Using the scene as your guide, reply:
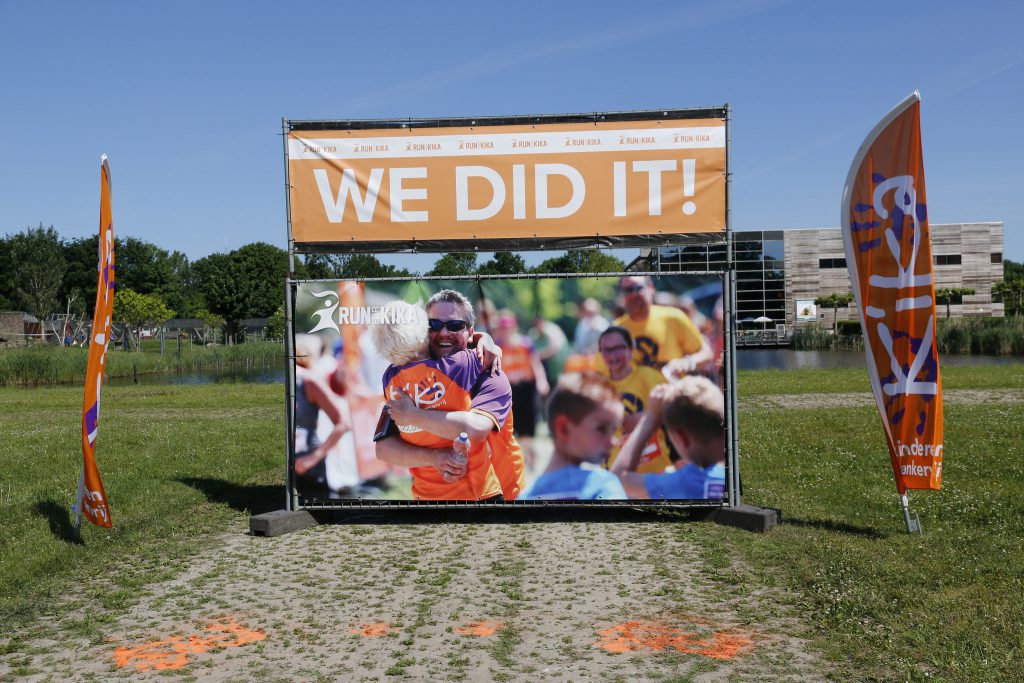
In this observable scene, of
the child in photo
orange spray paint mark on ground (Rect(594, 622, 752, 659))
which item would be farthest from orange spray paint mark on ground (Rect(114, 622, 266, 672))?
the child in photo

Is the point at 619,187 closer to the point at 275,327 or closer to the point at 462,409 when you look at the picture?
the point at 462,409

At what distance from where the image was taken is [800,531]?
380 inches

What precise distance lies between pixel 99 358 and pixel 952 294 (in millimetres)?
90781

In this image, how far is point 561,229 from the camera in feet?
34.7

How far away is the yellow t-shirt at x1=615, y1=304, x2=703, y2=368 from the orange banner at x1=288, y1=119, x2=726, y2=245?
1.07 m

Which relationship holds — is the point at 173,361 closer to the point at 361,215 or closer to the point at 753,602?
the point at 361,215

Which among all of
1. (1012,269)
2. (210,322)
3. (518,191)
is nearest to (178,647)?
(518,191)

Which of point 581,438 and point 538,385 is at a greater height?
point 538,385

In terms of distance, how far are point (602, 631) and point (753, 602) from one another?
1494 millimetres

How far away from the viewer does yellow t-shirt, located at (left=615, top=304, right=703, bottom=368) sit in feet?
33.5

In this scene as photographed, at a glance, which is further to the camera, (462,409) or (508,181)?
(508,181)

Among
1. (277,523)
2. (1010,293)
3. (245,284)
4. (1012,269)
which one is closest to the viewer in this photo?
(277,523)

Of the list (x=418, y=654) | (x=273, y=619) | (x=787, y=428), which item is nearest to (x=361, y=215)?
(x=273, y=619)

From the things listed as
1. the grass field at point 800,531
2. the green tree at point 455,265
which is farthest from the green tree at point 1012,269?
the grass field at point 800,531
